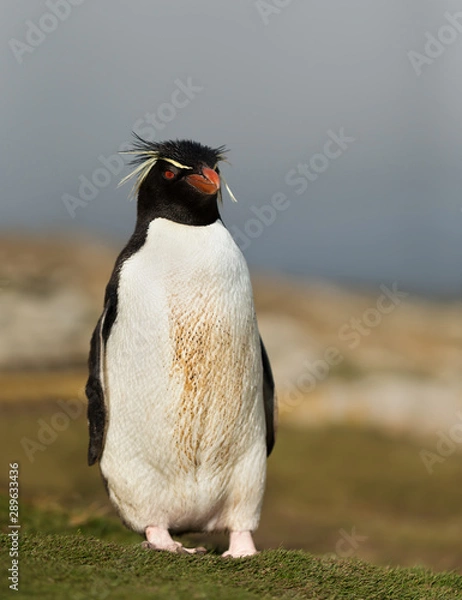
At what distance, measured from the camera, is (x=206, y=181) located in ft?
12.5

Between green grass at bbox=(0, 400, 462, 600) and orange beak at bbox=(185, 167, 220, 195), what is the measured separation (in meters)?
1.66

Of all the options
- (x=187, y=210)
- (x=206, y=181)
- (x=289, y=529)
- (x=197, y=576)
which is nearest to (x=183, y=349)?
(x=187, y=210)

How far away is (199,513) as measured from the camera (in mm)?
3998

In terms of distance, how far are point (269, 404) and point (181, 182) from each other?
4.28 ft

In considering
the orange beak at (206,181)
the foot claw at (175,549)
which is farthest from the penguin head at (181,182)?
the foot claw at (175,549)

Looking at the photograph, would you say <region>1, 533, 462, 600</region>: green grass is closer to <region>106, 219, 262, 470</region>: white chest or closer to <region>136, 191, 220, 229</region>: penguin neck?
<region>106, 219, 262, 470</region>: white chest

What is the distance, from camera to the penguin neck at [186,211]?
12.9ft

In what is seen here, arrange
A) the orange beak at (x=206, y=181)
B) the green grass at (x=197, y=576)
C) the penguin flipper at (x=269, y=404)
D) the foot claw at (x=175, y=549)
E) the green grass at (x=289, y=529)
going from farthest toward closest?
the penguin flipper at (x=269, y=404)
the orange beak at (x=206, y=181)
the foot claw at (x=175, y=549)
the green grass at (x=289, y=529)
the green grass at (x=197, y=576)

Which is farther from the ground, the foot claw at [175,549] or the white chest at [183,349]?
the white chest at [183,349]

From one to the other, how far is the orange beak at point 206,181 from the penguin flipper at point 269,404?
96 cm

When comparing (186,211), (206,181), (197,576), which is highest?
(206,181)

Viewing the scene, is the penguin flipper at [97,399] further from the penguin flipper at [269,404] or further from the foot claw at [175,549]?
the penguin flipper at [269,404]

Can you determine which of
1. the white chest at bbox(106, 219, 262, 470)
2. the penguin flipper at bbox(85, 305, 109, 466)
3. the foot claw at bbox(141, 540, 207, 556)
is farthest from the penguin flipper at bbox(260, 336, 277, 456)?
the penguin flipper at bbox(85, 305, 109, 466)

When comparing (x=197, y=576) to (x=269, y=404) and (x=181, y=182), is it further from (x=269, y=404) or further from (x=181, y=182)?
(x=181, y=182)
